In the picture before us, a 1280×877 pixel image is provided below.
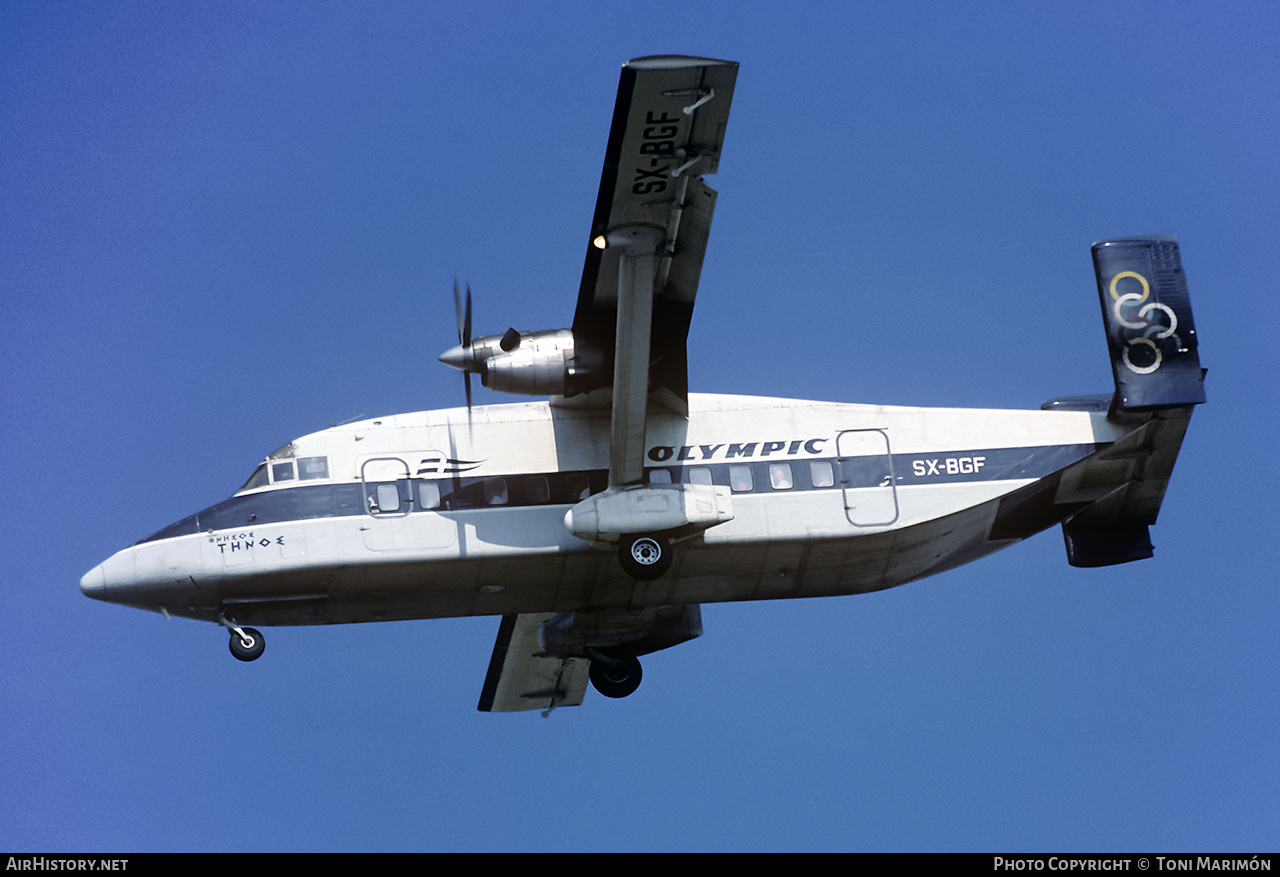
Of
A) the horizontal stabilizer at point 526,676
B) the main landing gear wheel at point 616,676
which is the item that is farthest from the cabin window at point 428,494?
the main landing gear wheel at point 616,676

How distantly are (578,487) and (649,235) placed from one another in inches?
139

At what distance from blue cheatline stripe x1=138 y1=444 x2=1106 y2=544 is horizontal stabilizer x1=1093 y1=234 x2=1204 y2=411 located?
1.89 meters

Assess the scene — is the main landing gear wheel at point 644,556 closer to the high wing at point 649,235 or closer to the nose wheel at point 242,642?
the high wing at point 649,235

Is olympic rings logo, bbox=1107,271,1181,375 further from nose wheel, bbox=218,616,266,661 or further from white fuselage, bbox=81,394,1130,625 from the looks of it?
nose wheel, bbox=218,616,266,661

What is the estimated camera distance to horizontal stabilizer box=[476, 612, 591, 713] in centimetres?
2262

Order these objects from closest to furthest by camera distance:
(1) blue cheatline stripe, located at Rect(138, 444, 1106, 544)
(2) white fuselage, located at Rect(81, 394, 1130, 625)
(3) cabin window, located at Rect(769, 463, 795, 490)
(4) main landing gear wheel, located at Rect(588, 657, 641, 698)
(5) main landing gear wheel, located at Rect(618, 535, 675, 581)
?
(5) main landing gear wheel, located at Rect(618, 535, 675, 581), (2) white fuselage, located at Rect(81, 394, 1130, 625), (1) blue cheatline stripe, located at Rect(138, 444, 1106, 544), (3) cabin window, located at Rect(769, 463, 795, 490), (4) main landing gear wheel, located at Rect(588, 657, 641, 698)

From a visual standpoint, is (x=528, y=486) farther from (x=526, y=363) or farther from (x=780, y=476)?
(x=780, y=476)

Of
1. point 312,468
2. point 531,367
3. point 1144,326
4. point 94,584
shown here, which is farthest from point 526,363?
point 1144,326

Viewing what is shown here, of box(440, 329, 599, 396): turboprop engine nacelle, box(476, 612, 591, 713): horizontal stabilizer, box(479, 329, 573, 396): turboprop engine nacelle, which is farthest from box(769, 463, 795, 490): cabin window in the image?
box(476, 612, 591, 713): horizontal stabilizer

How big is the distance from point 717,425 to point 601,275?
277cm

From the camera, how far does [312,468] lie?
19.4 m

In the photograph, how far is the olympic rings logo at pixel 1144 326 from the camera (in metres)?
19.8

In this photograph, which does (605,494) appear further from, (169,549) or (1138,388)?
(1138,388)
